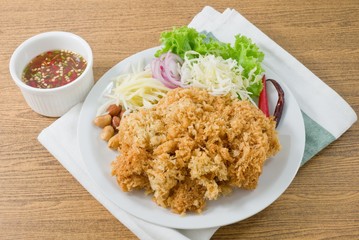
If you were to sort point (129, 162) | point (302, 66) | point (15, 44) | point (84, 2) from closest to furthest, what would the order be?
1. point (129, 162)
2. point (302, 66)
3. point (15, 44)
4. point (84, 2)

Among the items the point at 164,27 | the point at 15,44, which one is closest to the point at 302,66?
the point at 164,27

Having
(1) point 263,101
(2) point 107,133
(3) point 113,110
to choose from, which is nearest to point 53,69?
(3) point 113,110

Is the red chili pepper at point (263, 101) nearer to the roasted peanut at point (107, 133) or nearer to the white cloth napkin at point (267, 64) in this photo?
the white cloth napkin at point (267, 64)

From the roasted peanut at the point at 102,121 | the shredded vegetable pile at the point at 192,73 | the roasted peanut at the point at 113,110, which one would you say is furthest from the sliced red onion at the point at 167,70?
the roasted peanut at the point at 102,121

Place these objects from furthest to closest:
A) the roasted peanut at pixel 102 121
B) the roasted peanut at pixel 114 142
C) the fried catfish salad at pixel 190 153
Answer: the roasted peanut at pixel 102 121, the roasted peanut at pixel 114 142, the fried catfish salad at pixel 190 153

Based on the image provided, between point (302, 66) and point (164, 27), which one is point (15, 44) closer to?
point (164, 27)

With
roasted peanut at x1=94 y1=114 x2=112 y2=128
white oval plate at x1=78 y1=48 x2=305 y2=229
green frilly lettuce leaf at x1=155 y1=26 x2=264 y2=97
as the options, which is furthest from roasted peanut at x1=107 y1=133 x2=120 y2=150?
green frilly lettuce leaf at x1=155 y1=26 x2=264 y2=97
